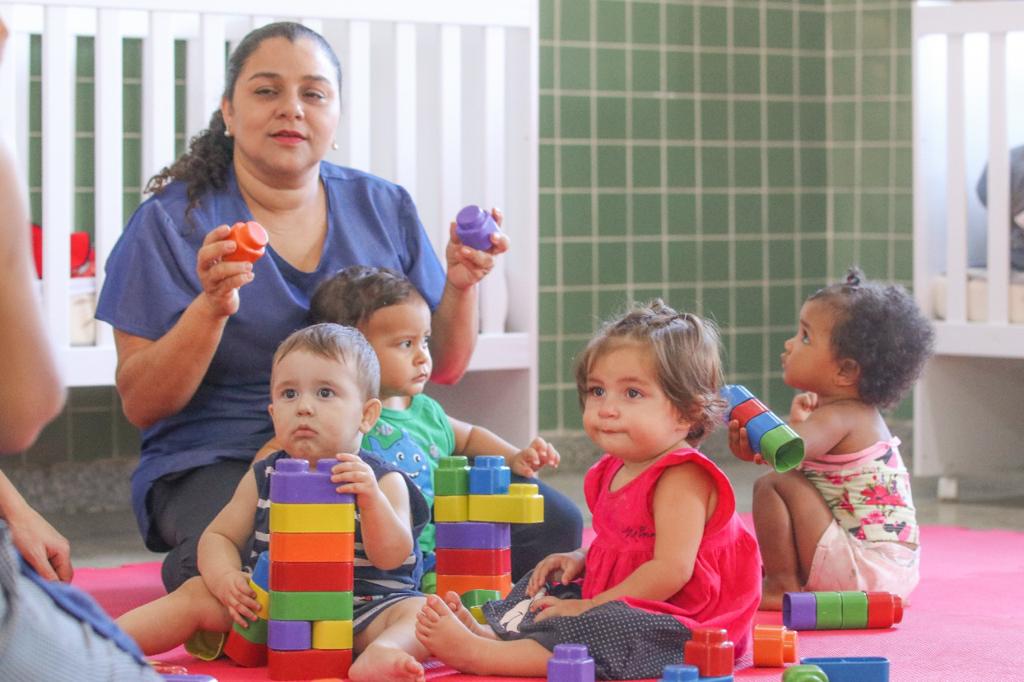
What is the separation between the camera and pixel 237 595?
5.80 feet

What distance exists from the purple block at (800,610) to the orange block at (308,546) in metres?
0.64

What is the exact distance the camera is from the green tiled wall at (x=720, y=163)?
3.78 metres

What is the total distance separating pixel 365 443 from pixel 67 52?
1.11m

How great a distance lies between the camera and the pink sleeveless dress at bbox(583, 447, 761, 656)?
1.77 m

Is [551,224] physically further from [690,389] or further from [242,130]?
[690,389]

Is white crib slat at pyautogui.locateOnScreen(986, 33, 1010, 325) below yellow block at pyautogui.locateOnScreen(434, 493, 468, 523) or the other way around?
the other way around

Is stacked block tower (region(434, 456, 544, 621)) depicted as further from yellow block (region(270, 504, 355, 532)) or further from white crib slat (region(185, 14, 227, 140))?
white crib slat (region(185, 14, 227, 140))

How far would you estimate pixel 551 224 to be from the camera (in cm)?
377

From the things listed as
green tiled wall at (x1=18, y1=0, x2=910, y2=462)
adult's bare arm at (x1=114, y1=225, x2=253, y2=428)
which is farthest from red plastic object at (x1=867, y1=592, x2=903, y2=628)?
green tiled wall at (x1=18, y1=0, x2=910, y2=462)

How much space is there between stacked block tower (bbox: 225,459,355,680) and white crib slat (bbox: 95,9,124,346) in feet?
3.90

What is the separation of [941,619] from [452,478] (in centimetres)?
72

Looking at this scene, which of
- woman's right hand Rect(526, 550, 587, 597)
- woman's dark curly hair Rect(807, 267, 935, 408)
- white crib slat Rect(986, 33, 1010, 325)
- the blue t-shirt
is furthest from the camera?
white crib slat Rect(986, 33, 1010, 325)

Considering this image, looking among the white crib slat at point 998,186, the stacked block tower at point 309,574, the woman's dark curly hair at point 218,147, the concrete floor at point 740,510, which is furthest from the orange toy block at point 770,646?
the white crib slat at point 998,186

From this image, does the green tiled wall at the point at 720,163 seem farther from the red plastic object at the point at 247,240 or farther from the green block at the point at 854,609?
the red plastic object at the point at 247,240
